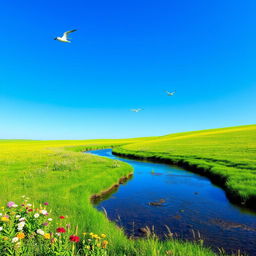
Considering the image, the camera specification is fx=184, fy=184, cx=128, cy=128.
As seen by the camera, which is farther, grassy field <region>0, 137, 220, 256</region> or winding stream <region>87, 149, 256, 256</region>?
winding stream <region>87, 149, 256, 256</region>

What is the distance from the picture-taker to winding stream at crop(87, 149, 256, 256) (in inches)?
334

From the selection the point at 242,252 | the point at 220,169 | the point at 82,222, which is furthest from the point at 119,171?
the point at 242,252

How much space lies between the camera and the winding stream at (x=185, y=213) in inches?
334

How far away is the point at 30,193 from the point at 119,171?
10.5 m

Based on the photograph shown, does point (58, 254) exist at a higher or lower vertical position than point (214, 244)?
higher

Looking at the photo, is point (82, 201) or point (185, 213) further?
point (185, 213)

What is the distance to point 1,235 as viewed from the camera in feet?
14.0

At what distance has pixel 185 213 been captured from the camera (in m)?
11.1

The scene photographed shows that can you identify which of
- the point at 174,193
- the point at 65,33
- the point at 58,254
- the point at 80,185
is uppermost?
the point at 65,33

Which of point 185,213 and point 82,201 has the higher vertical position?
point 82,201

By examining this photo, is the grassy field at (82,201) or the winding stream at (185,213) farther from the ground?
the grassy field at (82,201)

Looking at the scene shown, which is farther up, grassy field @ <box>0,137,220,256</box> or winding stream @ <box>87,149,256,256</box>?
grassy field @ <box>0,137,220,256</box>

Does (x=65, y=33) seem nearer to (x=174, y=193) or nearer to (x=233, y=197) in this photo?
(x=174, y=193)

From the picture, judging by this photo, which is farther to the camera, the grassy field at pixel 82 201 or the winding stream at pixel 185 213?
the winding stream at pixel 185 213
